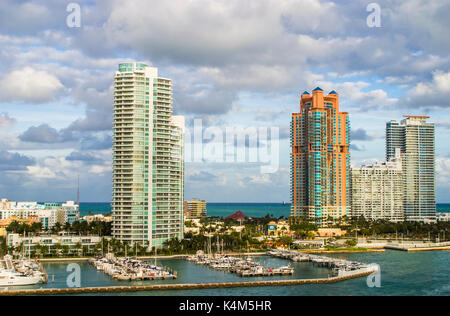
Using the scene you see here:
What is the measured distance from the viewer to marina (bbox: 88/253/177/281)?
56938 millimetres

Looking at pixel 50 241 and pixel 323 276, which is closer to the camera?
pixel 323 276

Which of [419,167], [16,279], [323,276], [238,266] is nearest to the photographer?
[16,279]

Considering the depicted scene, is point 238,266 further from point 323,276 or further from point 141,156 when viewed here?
point 141,156

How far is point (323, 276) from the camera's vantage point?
2384 inches

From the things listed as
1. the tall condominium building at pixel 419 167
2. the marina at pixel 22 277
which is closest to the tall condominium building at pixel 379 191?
the tall condominium building at pixel 419 167

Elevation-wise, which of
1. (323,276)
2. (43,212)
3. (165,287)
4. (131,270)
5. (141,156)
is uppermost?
(141,156)

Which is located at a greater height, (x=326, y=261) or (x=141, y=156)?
(x=141, y=156)

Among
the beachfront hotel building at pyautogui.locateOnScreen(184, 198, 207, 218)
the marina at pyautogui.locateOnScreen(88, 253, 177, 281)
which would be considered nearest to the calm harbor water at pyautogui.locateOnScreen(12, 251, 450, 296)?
the marina at pyautogui.locateOnScreen(88, 253, 177, 281)

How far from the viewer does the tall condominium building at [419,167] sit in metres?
146

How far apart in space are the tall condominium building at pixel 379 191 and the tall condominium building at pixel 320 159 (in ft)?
36.0

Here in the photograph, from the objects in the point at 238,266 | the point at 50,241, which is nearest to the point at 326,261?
the point at 238,266

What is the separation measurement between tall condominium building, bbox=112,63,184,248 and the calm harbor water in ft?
29.1

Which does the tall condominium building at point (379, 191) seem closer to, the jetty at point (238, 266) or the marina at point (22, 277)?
the jetty at point (238, 266)

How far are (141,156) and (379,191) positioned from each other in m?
84.2
